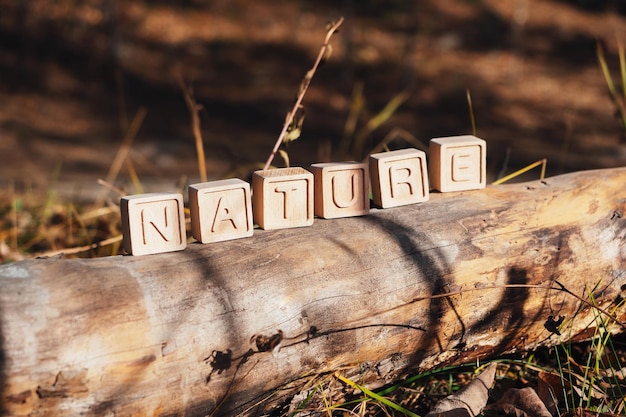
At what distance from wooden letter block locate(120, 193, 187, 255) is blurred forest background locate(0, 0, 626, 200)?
383cm

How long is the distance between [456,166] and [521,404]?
64 centimetres

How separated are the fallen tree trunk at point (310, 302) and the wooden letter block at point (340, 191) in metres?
0.04

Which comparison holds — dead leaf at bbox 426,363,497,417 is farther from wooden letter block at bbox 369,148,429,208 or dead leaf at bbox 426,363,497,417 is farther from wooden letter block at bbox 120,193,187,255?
wooden letter block at bbox 120,193,187,255

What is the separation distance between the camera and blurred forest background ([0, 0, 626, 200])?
20.8 ft

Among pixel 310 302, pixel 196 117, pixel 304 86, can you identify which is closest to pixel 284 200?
pixel 310 302

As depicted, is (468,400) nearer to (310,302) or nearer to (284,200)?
(310,302)

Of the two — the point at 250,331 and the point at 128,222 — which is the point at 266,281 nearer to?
the point at 250,331

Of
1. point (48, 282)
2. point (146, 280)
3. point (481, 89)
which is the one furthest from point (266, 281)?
point (481, 89)

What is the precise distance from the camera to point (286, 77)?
8.16 m

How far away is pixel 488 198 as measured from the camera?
1.95 meters

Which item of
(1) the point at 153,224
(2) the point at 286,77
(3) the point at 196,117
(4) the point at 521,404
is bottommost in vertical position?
(4) the point at 521,404

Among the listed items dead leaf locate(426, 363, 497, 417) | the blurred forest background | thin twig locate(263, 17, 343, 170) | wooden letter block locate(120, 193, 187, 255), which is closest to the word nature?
wooden letter block locate(120, 193, 187, 255)

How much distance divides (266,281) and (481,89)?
6.65 meters

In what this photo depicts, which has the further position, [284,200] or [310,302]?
[284,200]
